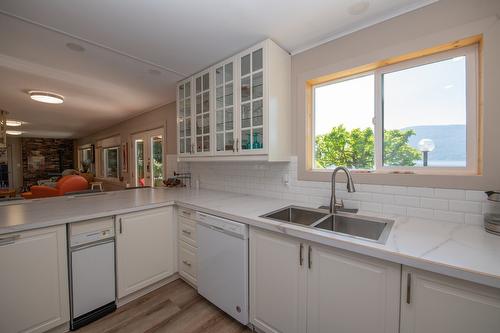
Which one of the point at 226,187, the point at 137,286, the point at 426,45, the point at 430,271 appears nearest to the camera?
the point at 430,271

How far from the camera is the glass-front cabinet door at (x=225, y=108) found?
2025 mm

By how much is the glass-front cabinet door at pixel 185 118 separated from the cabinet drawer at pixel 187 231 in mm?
893

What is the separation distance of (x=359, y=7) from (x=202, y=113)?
67.7 inches

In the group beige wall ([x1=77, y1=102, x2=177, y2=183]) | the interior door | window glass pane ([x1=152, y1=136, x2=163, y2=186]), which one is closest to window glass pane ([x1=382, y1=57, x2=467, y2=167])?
beige wall ([x1=77, y1=102, x2=177, y2=183])

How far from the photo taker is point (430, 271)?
32.5 inches

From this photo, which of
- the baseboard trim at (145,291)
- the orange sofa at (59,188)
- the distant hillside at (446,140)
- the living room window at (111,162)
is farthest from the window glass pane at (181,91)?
the living room window at (111,162)

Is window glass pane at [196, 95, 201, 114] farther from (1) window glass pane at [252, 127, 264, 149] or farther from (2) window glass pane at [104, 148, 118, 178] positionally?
(2) window glass pane at [104, 148, 118, 178]

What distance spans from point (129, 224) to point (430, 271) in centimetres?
209

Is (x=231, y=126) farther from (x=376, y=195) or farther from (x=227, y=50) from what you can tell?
(x=376, y=195)

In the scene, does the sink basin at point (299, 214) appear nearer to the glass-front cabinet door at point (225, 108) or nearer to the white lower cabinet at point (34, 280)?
the glass-front cabinet door at point (225, 108)

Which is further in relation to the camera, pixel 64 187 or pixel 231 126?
pixel 64 187

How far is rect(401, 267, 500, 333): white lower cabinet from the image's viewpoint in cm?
75

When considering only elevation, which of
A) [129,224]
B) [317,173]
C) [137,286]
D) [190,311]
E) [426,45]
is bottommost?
[190,311]

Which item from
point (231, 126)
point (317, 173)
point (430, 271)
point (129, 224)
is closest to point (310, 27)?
point (231, 126)
